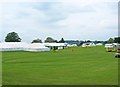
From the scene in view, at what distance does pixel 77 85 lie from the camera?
45.1ft

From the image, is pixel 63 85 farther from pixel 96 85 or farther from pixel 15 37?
pixel 15 37

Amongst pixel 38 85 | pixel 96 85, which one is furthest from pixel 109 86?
pixel 38 85

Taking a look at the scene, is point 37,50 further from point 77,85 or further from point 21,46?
point 77,85

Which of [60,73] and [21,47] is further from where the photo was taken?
[21,47]

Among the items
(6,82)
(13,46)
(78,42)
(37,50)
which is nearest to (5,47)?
(13,46)

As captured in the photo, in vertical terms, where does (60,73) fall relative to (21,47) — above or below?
below

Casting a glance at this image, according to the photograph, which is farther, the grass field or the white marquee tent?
the white marquee tent

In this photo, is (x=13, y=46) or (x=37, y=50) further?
(x=13, y=46)

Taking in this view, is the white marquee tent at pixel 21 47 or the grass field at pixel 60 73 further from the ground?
the white marquee tent at pixel 21 47

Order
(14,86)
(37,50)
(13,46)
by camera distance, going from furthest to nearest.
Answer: (13,46), (37,50), (14,86)

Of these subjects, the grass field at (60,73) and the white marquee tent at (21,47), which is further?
the white marquee tent at (21,47)

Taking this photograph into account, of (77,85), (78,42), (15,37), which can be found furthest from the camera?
(78,42)

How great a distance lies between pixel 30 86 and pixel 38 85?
1.75 feet

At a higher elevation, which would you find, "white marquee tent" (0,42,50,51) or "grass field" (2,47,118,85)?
"white marquee tent" (0,42,50,51)
